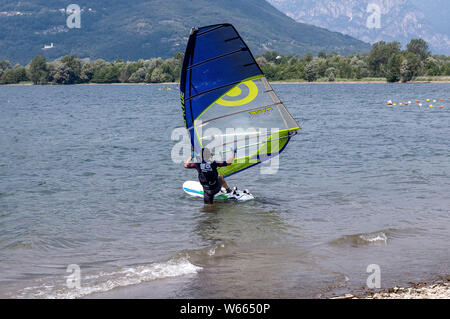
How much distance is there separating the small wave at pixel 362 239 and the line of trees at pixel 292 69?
124535 mm

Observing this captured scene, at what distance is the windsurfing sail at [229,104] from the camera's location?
13195 millimetres

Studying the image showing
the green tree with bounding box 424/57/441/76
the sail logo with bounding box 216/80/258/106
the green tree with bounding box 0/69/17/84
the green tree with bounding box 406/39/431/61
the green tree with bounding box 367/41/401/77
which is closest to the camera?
the sail logo with bounding box 216/80/258/106

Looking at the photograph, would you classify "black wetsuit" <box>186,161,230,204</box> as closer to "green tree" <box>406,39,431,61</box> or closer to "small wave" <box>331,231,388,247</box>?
"small wave" <box>331,231,388,247</box>

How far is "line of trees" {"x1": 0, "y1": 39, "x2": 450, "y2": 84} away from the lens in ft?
441

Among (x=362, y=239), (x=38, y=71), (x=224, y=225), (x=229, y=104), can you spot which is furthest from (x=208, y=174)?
(x=38, y=71)

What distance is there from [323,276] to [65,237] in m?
5.77

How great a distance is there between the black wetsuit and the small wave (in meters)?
3.62

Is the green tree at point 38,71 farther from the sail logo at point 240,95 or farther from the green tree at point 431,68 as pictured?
the sail logo at point 240,95

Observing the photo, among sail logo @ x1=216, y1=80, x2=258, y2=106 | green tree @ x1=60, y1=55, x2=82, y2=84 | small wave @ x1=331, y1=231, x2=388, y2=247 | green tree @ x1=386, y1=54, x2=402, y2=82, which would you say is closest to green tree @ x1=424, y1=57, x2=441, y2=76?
green tree @ x1=386, y1=54, x2=402, y2=82

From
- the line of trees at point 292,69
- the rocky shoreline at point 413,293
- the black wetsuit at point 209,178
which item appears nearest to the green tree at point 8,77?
the line of trees at point 292,69

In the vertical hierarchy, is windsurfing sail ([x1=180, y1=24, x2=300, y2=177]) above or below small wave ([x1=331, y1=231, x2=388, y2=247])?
above

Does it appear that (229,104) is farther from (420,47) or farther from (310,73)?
(420,47)

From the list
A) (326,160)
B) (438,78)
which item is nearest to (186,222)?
(326,160)
